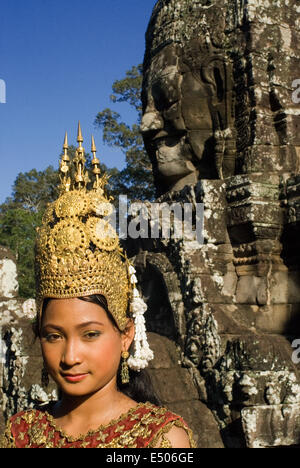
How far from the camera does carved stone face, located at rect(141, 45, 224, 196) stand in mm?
6785

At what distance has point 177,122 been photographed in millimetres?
6824

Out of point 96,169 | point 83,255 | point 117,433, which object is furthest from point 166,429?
point 96,169

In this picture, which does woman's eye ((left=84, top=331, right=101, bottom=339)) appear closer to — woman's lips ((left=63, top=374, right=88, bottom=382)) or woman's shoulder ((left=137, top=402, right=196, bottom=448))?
woman's lips ((left=63, top=374, right=88, bottom=382))

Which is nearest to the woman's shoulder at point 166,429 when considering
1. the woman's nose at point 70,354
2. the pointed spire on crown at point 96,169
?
the woman's nose at point 70,354

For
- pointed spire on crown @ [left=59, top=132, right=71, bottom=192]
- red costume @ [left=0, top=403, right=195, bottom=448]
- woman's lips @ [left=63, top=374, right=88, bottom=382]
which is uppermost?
pointed spire on crown @ [left=59, top=132, right=71, bottom=192]

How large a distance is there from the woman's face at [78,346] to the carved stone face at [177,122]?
495 centimetres

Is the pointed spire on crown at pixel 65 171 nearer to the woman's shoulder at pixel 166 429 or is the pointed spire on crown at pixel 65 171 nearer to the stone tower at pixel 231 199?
the woman's shoulder at pixel 166 429

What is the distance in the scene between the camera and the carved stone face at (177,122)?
6785 millimetres

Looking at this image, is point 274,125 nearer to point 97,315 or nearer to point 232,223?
point 232,223

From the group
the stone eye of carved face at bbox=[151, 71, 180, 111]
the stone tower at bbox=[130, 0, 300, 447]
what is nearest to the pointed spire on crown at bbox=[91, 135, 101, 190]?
the stone tower at bbox=[130, 0, 300, 447]

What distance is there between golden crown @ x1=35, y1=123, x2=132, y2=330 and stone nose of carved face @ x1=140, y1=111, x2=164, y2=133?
189 inches

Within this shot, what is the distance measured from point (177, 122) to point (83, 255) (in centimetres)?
496

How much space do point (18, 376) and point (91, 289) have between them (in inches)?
147

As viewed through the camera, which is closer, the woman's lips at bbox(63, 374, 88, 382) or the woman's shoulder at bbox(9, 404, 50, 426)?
the woman's lips at bbox(63, 374, 88, 382)
